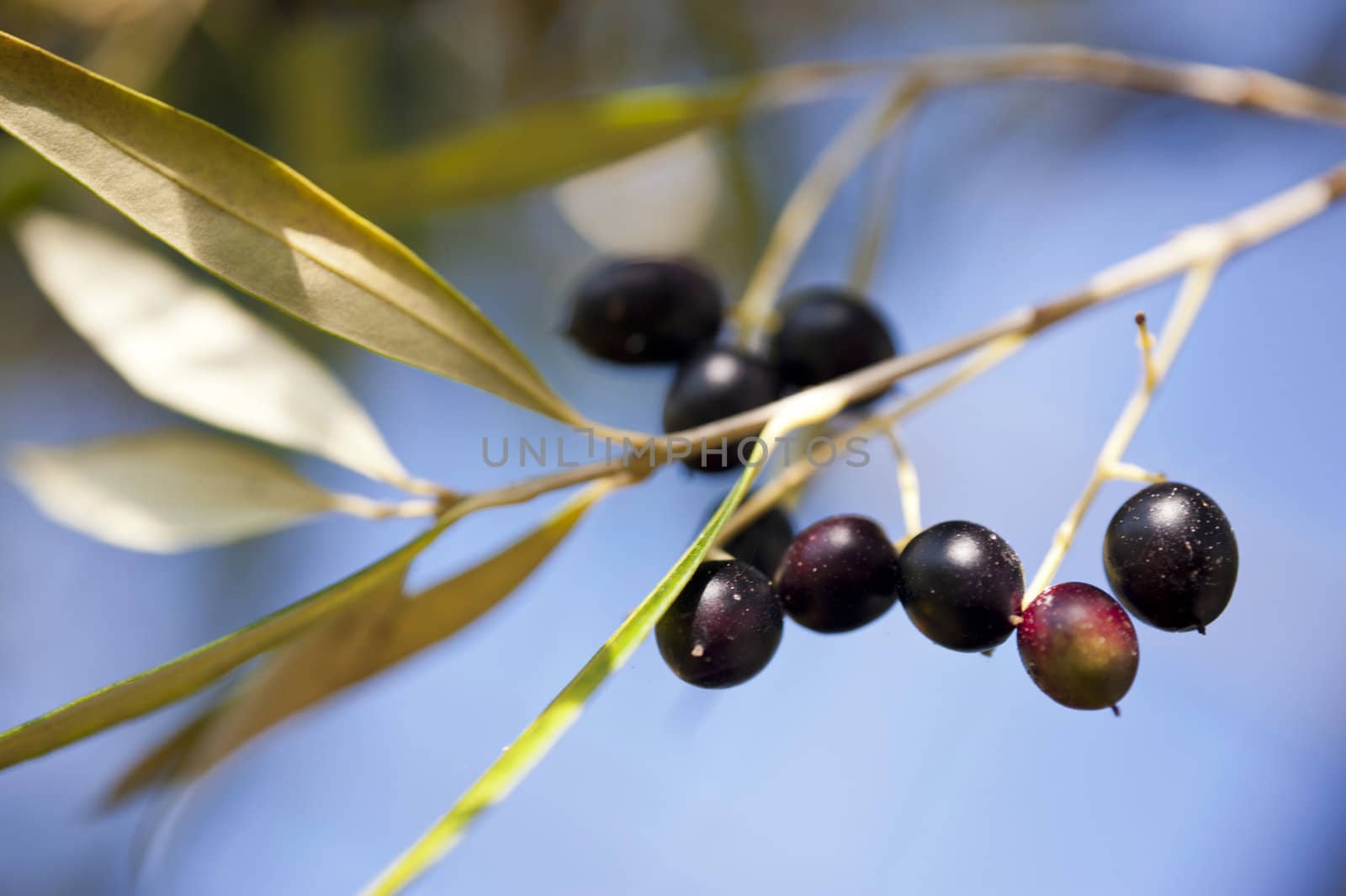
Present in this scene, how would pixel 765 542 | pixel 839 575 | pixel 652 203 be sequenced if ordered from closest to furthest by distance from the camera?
pixel 839 575
pixel 765 542
pixel 652 203

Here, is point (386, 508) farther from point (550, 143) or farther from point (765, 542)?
point (550, 143)

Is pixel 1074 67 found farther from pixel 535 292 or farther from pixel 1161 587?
pixel 535 292

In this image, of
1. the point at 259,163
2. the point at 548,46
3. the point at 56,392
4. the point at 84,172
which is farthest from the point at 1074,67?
the point at 56,392

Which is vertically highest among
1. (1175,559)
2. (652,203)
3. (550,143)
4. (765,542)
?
(652,203)

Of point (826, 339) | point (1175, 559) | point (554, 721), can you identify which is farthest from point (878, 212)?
point (554, 721)

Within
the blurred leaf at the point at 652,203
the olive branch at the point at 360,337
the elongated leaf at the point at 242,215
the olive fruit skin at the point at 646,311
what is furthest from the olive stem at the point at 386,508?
the blurred leaf at the point at 652,203

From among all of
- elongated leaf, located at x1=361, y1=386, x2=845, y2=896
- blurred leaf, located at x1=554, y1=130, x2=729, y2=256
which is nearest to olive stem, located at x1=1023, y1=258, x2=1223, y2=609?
elongated leaf, located at x1=361, y1=386, x2=845, y2=896

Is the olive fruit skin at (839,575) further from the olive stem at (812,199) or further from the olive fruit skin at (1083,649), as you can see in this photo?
the olive stem at (812,199)
